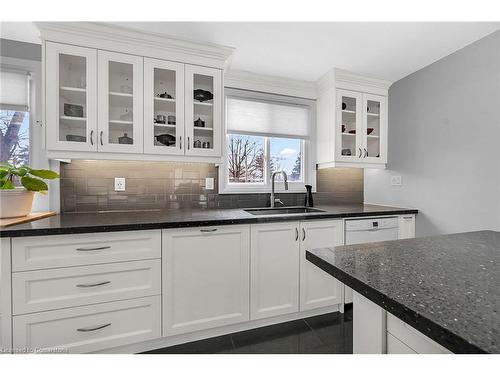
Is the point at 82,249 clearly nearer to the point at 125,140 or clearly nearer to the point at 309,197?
the point at 125,140

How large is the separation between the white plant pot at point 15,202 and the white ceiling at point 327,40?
1.23 meters

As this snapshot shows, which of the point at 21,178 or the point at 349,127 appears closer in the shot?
the point at 21,178

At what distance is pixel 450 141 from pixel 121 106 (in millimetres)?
2849

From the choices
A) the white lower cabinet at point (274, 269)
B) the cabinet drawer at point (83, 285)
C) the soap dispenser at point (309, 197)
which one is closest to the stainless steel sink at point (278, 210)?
the soap dispenser at point (309, 197)

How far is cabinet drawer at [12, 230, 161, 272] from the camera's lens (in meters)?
1.36

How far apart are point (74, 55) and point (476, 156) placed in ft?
10.6

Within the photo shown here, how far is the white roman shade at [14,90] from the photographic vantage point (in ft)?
6.16

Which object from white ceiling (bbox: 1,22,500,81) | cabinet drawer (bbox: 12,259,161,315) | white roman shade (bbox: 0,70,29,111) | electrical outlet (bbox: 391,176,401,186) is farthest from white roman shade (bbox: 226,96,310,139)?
white roman shade (bbox: 0,70,29,111)

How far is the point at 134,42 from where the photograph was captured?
72.9 inches

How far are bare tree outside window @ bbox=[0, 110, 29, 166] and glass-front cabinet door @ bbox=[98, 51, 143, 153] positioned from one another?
0.71 m

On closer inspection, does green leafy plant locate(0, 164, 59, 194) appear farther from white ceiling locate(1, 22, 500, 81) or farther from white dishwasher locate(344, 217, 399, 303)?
white dishwasher locate(344, 217, 399, 303)

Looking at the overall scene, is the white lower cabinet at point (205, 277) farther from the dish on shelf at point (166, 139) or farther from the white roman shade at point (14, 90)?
the white roman shade at point (14, 90)

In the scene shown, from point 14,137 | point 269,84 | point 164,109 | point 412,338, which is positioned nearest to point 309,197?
point 269,84
